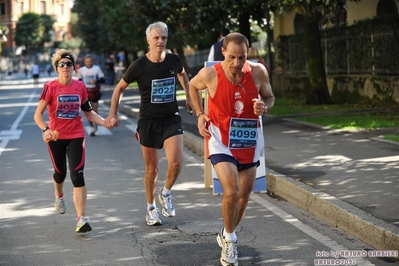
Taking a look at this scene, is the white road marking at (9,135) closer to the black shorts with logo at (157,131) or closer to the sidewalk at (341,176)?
the sidewalk at (341,176)

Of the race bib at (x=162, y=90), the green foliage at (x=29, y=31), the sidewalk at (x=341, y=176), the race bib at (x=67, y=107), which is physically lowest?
the sidewalk at (x=341, y=176)

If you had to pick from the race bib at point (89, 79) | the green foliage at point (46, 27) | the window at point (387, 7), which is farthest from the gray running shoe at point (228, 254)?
the green foliage at point (46, 27)

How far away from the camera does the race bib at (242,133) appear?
23.3 ft

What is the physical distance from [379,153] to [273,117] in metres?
8.38

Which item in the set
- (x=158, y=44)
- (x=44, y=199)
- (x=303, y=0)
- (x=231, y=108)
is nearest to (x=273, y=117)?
(x=303, y=0)

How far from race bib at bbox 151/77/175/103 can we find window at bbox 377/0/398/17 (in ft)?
65.2

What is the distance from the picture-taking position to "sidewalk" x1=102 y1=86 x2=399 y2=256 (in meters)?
8.09

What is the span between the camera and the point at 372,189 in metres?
9.83

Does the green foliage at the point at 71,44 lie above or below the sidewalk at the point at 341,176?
above

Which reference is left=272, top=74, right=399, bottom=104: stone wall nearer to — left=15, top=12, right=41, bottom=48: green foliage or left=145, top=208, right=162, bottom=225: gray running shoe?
left=145, top=208, right=162, bottom=225: gray running shoe

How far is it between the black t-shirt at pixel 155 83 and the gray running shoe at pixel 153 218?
939mm

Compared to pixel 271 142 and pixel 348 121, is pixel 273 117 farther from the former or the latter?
pixel 271 142

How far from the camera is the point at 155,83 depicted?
885cm

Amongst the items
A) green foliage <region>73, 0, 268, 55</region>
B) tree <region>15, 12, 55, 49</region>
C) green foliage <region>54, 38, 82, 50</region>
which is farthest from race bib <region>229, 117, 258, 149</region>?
green foliage <region>54, 38, 82, 50</region>
